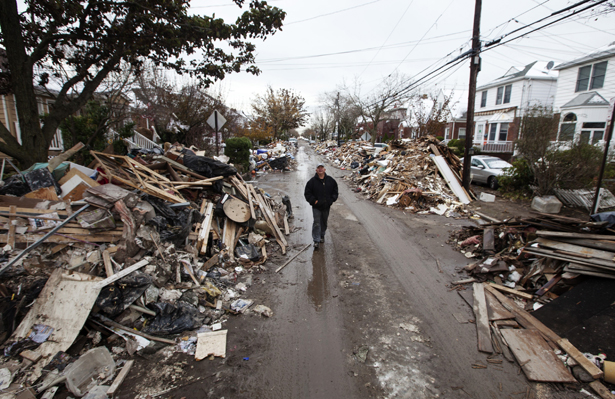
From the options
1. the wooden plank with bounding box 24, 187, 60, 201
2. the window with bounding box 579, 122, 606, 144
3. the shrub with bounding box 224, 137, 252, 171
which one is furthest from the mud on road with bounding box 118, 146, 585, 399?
the window with bounding box 579, 122, 606, 144

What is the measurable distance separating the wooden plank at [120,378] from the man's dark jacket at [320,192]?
433 cm

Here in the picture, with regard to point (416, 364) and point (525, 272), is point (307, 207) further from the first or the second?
point (416, 364)

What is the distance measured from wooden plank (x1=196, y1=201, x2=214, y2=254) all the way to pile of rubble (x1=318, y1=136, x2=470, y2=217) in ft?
23.0

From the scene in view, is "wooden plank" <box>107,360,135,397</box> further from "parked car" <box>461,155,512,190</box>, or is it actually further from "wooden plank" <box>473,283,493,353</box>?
"parked car" <box>461,155,512,190</box>

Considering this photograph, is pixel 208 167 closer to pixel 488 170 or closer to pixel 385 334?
pixel 385 334

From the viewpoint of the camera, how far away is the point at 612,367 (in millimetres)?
2982

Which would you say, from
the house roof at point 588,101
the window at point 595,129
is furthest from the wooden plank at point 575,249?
the house roof at point 588,101

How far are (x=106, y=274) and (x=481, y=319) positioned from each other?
5.23m

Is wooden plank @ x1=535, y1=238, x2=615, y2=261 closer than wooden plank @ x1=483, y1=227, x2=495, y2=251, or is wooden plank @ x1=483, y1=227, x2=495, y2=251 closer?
wooden plank @ x1=535, y1=238, x2=615, y2=261

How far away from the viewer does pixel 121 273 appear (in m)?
3.93

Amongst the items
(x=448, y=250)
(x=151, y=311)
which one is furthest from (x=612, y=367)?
(x=151, y=311)

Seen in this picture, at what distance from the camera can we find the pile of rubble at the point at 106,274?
314cm

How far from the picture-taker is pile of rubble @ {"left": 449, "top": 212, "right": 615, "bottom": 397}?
10.5ft

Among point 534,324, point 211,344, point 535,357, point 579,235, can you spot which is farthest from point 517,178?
point 211,344
